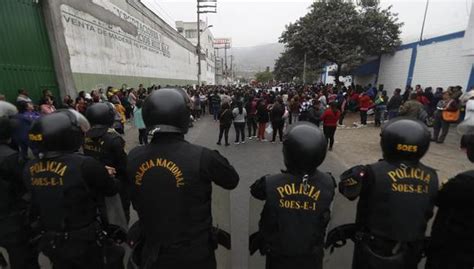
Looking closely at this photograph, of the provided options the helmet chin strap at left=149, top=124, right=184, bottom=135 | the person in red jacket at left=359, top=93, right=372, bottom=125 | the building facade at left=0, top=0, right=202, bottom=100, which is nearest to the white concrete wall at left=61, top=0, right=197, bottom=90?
the building facade at left=0, top=0, right=202, bottom=100

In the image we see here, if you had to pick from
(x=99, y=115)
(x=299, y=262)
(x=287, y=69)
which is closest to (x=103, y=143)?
(x=99, y=115)

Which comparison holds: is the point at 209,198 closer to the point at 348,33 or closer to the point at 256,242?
the point at 256,242

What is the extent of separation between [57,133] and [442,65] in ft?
53.5

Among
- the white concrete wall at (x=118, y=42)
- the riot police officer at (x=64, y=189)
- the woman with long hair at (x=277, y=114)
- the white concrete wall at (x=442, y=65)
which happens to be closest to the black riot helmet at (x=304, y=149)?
the riot police officer at (x=64, y=189)

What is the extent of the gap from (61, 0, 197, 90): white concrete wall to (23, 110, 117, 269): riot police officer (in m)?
10.0

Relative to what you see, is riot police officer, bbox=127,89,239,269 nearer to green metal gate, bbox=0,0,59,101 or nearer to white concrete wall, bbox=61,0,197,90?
green metal gate, bbox=0,0,59,101

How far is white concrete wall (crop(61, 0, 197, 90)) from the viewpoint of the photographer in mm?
11180

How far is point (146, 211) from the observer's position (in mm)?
1915

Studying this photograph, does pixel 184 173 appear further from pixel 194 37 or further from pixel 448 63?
pixel 194 37

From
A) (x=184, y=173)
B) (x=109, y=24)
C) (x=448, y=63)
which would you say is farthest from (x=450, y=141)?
(x=109, y=24)

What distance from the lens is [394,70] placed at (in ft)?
59.8

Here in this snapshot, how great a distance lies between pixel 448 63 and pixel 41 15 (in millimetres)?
16283

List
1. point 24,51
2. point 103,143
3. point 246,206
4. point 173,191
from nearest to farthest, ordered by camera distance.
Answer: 1. point 173,191
2. point 103,143
3. point 246,206
4. point 24,51

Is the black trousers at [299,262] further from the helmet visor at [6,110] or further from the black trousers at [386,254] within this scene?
the helmet visor at [6,110]
